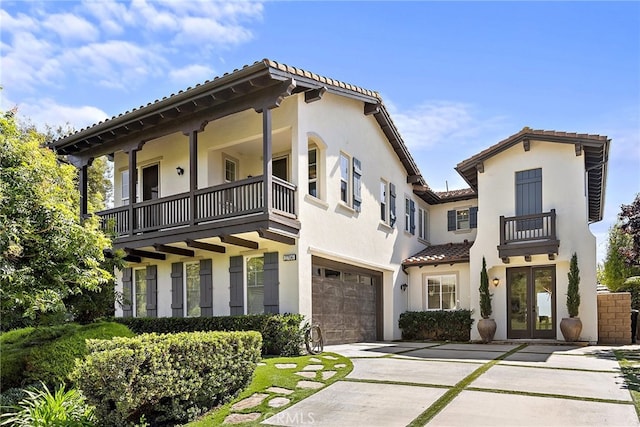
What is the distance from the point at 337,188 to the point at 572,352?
297 inches

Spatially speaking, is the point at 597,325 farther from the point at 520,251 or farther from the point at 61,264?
the point at 61,264

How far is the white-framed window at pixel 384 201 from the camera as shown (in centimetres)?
1756

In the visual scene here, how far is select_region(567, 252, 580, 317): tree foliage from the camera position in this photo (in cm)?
1504

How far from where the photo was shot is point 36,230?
289 inches

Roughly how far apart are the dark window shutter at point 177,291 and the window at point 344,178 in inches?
206

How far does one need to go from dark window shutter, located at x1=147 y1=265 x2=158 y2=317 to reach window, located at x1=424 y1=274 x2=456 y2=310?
388 inches

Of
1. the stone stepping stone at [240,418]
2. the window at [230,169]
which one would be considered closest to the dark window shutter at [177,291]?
the window at [230,169]

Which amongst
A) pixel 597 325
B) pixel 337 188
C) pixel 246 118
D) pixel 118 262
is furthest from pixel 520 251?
pixel 118 262

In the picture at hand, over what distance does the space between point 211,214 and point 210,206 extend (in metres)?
0.21

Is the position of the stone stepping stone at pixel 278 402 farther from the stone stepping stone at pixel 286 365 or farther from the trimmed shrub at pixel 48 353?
the trimmed shrub at pixel 48 353

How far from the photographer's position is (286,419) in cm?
671

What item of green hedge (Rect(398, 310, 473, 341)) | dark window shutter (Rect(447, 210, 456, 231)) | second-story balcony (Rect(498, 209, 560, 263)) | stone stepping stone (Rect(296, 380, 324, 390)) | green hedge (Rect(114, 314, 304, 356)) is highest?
dark window shutter (Rect(447, 210, 456, 231))

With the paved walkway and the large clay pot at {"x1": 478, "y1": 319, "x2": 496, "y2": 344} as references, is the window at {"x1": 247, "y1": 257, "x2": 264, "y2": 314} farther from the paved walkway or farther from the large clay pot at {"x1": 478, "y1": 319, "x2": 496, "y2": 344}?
the large clay pot at {"x1": 478, "y1": 319, "x2": 496, "y2": 344}

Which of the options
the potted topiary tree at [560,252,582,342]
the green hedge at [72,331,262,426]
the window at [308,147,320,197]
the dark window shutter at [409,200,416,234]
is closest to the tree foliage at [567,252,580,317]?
the potted topiary tree at [560,252,582,342]
